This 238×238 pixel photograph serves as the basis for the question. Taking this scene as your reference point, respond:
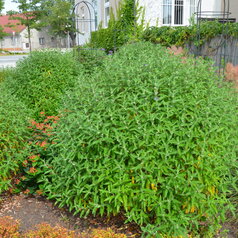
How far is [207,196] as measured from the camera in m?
3.35

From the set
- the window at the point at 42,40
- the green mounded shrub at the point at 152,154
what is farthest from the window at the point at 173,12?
the window at the point at 42,40

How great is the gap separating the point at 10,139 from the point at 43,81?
285cm

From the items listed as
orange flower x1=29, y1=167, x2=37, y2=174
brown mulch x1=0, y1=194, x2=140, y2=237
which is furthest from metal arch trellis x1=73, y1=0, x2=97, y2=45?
brown mulch x1=0, y1=194, x2=140, y2=237

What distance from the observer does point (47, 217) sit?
373 cm

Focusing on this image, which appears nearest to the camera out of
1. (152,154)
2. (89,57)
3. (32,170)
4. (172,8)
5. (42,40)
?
(152,154)

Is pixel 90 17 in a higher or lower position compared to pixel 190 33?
higher

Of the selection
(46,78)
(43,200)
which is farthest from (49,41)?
(43,200)

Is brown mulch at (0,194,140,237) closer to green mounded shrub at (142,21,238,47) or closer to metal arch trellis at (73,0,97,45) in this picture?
green mounded shrub at (142,21,238,47)

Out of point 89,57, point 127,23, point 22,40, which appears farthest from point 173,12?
point 22,40

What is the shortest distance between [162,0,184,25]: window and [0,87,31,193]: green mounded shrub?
1136cm

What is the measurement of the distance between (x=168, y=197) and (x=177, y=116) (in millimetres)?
788

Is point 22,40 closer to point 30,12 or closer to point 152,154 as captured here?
point 30,12

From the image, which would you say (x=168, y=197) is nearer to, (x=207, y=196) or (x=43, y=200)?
(x=207, y=196)

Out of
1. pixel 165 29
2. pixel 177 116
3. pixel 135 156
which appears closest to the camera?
pixel 135 156
